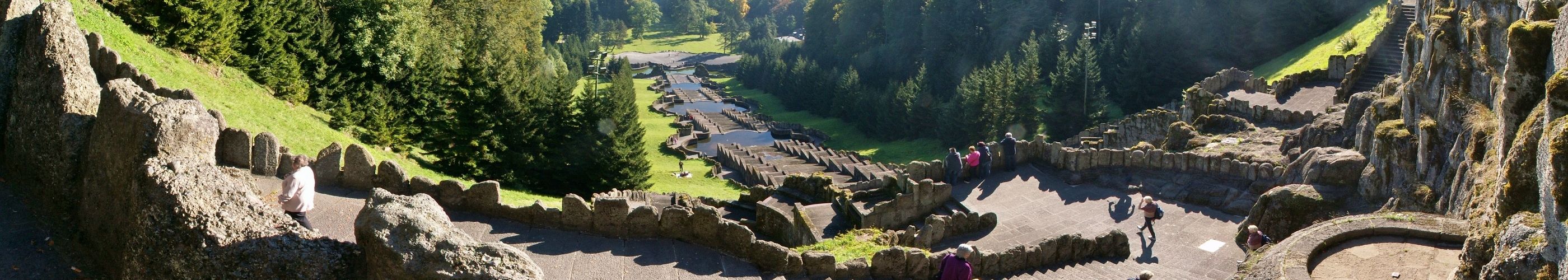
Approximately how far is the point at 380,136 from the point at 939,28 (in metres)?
64.4

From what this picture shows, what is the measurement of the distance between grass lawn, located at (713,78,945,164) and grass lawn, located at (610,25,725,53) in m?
55.5

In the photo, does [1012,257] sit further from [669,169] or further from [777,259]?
[669,169]

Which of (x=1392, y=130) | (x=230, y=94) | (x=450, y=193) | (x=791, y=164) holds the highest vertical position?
(x=230, y=94)

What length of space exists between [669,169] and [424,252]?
4213 cm

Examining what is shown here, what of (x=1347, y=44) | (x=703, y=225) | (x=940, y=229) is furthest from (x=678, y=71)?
(x=703, y=225)

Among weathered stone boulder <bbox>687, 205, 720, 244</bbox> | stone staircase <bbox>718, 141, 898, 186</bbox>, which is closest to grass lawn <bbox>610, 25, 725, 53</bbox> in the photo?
stone staircase <bbox>718, 141, 898, 186</bbox>

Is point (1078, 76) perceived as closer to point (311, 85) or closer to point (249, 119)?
point (311, 85)

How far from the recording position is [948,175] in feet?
85.3

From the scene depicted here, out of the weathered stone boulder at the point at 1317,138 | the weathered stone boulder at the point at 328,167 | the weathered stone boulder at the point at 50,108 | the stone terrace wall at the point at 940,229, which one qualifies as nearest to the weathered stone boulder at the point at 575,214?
the weathered stone boulder at the point at 328,167

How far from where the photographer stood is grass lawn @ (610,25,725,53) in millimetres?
160250

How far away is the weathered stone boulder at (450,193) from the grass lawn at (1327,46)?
33.4 m

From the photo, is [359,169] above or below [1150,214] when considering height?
above

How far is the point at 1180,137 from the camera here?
3192 cm

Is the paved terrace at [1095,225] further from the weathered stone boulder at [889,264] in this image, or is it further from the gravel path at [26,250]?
the gravel path at [26,250]
